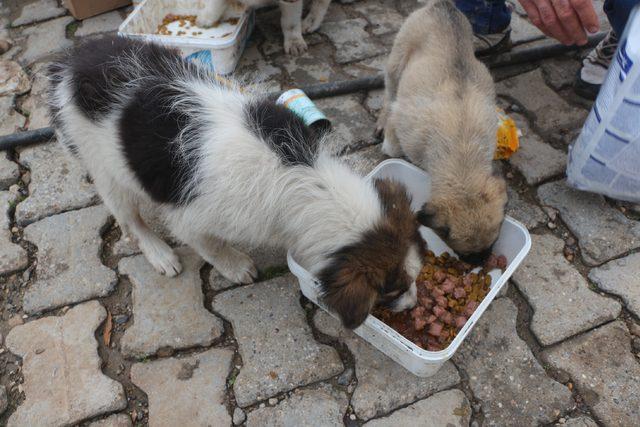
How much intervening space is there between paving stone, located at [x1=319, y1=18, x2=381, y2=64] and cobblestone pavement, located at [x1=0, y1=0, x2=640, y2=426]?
1.26 meters

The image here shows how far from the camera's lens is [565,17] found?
3131mm

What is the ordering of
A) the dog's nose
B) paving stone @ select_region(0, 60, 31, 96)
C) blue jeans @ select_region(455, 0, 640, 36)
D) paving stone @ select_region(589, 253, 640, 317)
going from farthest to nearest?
→ paving stone @ select_region(0, 60, 31, 96) → blue jeans @ select_region(455, 0, 640, 36) → paving stone @ select_region(589, 253, 640, 317) → the dog's nose

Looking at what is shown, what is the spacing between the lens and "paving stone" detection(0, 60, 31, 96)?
436 centimetres

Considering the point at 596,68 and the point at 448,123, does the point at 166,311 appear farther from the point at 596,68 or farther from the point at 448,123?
the point at 596,68

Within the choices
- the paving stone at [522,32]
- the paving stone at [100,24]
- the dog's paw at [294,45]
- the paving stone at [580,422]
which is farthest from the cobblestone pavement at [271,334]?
the paving stone at [100,24]

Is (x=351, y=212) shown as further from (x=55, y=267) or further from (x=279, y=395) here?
(x=55, y=267)

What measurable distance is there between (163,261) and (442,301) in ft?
5.56

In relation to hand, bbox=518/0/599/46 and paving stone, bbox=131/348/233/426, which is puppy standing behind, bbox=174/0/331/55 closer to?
hand, bbox=518/0/599/46

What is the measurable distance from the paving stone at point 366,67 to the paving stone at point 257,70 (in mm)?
632

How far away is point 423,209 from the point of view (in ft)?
8.91

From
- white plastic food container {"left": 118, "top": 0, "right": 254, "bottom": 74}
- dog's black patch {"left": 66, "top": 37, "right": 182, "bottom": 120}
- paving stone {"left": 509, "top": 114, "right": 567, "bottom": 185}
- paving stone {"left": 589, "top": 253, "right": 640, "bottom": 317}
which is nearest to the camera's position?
dog's black patch {"left": 66, "top": 37, "right": 182, "bottom": 120}

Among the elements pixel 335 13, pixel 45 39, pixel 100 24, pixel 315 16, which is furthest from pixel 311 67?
pixel 45 39

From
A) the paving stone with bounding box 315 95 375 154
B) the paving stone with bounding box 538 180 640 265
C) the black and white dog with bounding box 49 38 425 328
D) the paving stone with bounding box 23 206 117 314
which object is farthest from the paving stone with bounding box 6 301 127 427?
the paving stone with bounding box 538 180 640 265

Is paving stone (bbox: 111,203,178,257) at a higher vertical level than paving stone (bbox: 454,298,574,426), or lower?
higher
